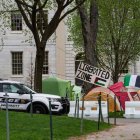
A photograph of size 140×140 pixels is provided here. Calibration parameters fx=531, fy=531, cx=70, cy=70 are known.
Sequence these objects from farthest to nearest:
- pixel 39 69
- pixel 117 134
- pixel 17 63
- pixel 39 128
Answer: pixel 17 63 < pixel 39 69 < pixel 39 128 < pixel 117 134

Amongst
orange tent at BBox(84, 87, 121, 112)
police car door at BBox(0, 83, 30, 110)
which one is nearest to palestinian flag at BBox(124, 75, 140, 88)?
orange tent at BBox(84, 87, 121, 112)

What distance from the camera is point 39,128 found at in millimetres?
16359

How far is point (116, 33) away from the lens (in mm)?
40719

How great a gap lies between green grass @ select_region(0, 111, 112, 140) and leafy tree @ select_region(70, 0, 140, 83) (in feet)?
65.3

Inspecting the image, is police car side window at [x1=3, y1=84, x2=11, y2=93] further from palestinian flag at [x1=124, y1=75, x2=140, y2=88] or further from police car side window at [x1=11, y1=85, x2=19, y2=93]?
palestinian flag at [x1=124, y1=75, x2=140, y2=88]

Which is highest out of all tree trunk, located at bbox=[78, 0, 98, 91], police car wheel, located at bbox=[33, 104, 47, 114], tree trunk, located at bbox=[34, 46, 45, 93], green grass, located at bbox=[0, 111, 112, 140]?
tree trunk, located at bbox=[78, 0, 98, 91]

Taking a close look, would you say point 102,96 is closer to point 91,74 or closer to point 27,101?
point 27,101

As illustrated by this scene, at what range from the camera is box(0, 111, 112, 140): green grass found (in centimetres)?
1444

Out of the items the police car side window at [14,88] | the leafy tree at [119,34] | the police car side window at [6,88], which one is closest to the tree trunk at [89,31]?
the police car side window at [14,88]

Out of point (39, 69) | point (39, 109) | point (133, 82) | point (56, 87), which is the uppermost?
point (39, 69)

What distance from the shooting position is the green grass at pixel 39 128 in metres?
14.4

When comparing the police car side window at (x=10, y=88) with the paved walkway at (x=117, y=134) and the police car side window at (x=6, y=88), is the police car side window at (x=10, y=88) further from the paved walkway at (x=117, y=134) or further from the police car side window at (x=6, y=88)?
the paved walkway at (x=117, y=134)

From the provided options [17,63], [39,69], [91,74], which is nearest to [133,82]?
[39,69]

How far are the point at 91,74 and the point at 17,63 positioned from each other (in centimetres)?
4327
